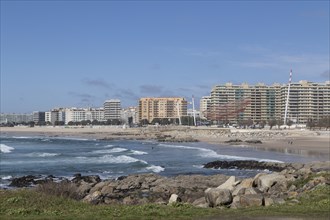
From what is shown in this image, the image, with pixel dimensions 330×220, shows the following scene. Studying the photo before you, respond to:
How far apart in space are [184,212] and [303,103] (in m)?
164

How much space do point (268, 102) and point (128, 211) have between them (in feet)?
570

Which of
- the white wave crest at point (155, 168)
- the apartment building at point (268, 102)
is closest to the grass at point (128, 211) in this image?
the white wave crest at point (155, 168)

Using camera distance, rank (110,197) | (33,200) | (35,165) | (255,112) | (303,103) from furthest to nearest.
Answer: (255,112) → (303,103) → (35,165) → (110,197) → (33,200)

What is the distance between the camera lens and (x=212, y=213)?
11.8 meters

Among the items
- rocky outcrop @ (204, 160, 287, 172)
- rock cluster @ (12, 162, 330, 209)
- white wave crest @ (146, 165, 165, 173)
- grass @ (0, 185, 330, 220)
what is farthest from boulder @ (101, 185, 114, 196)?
rocky outcrop @ (204, 160, 287, 172)

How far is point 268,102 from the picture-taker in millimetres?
181375

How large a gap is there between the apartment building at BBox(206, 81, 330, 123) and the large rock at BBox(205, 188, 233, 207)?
148845 mm

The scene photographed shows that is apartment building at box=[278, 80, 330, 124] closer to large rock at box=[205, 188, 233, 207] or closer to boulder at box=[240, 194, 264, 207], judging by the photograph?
large rock at box=[205, 188, 233, 207]

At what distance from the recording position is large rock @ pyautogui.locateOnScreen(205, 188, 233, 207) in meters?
14.3

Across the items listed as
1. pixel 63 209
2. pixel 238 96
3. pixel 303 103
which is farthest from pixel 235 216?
pixel 238 96

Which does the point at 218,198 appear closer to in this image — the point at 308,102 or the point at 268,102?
the point at 308,102

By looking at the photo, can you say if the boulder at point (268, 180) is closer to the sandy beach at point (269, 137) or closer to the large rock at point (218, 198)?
the large rock at point (218, 198)

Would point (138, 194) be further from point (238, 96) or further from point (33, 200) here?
point (238, 96)

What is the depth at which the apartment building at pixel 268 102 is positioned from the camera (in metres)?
167
